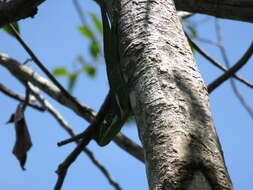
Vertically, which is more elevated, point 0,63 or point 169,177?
point 0,63

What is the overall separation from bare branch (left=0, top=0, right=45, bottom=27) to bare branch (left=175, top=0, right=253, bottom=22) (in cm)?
47

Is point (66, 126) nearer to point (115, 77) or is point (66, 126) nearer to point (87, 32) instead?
point (87, 32)

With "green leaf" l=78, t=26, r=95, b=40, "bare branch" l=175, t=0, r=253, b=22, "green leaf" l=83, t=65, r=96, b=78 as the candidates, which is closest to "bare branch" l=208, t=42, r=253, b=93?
"bare branch" l=175, t=0, r=253, b=22

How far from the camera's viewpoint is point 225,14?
1.43 metres

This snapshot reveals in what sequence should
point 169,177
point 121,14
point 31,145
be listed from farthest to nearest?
point 31,145 < point 121,14 < point 169,177

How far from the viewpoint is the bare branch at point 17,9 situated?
4.82 ft

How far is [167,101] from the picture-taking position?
0.95 m

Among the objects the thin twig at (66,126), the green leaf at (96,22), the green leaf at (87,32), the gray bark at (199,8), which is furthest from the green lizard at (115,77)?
the green leaf at (87,32)

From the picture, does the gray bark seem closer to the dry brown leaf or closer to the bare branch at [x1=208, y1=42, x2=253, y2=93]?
the bare branch at [x1=208, y1=42, x2=253, y2=93]

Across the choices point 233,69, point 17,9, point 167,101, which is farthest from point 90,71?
point 167,101

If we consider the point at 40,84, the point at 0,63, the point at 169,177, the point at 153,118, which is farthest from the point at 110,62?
the point at 0,63

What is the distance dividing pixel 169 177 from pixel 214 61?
1.60 m

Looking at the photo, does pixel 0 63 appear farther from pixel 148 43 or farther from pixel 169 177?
pixel 169 177

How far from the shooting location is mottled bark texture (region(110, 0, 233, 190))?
2.77ft
